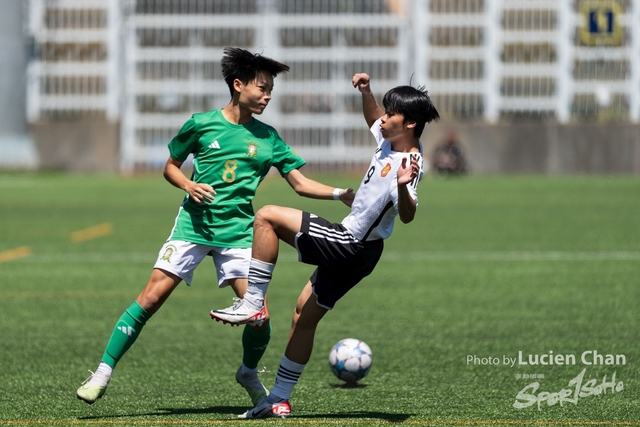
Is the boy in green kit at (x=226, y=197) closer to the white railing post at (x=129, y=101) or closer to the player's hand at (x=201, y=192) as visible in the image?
the player's hand at (x=201, y=192)

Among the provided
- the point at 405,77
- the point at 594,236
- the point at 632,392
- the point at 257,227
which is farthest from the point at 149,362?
the point at 405,77

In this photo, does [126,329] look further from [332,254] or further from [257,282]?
[332,254]

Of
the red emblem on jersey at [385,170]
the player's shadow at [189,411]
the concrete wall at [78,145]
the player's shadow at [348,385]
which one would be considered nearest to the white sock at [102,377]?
the player's shadow at [189,411]

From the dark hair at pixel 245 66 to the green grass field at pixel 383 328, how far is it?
1.92m

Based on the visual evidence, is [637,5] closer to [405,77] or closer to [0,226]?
[405,77]

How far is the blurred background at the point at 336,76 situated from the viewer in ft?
156

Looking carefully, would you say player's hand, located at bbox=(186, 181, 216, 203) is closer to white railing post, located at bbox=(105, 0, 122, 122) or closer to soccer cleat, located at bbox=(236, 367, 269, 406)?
soccer cleat, located at bbox=(236, 367, 269, 406)

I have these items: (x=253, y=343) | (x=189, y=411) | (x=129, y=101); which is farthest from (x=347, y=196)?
(x=129, y=101)

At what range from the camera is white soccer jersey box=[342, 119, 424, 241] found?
265 inches

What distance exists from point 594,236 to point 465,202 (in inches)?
356

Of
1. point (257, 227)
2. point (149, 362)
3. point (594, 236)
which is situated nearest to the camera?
point (257, 227)

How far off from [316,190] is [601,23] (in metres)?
42.5

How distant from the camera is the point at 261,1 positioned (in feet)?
162

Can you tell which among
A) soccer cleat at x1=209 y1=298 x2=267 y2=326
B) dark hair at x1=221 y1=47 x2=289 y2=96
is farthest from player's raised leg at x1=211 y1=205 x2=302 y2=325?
dark hair at x1=221 y1=47 x2=289 y2=96
